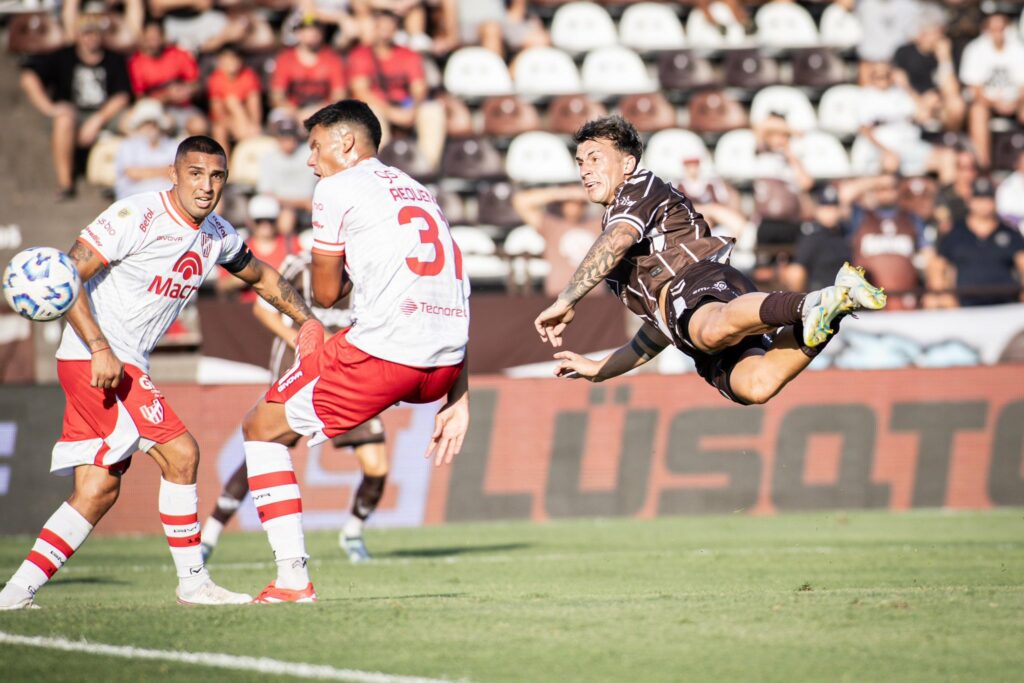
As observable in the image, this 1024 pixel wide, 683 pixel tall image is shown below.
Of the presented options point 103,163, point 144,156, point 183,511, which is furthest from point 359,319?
point 103,163

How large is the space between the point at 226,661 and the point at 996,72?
19.0m

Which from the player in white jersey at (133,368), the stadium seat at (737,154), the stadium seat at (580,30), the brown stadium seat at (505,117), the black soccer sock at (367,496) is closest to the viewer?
the player in white jersey at (133,368)

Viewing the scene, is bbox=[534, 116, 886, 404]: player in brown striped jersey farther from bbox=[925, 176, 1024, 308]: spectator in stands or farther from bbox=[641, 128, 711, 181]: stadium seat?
bbox=[641, 128, 711, 181]: stadium seat

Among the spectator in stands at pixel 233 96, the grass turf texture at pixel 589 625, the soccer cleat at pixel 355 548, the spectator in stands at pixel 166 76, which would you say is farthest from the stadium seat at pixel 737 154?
the grass turf texture at pixel 589 625

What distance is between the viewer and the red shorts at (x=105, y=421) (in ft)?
26.2

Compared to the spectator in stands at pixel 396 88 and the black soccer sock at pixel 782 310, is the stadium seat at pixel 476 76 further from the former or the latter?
the black soccer sock at pixel 782 310

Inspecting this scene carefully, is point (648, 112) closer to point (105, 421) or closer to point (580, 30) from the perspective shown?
point (580, 30)

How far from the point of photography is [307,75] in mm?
19984

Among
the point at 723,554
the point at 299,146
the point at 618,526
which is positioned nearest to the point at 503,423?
the point at 618,526

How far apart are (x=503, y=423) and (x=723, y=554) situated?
422 centimetres

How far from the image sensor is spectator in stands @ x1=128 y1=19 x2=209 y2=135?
784 inches

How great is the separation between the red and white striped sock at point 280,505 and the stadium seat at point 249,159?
12318 millimetres

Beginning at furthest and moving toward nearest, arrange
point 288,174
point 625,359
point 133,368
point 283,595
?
point 288,174 < point 625,359 < point 133,368 < point 283,595

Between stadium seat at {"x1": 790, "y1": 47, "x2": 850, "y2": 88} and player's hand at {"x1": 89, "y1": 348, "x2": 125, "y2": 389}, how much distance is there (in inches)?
656
